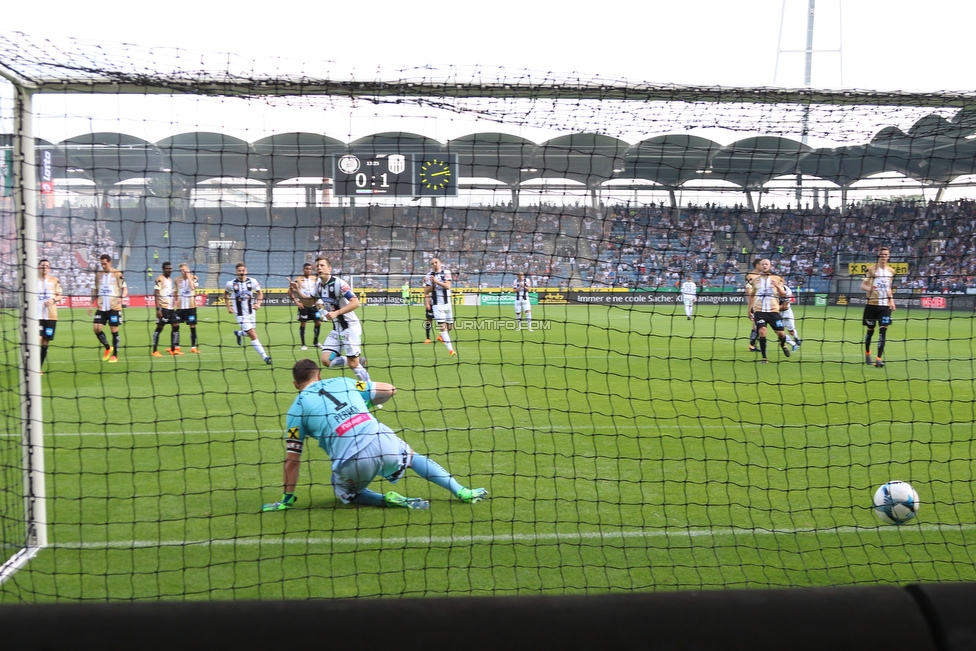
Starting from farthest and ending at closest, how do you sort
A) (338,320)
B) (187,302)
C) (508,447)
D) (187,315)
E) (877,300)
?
1. (187,315)
2. (187,302)
3. (877,300)
4. (338,320)
5. (508,447)

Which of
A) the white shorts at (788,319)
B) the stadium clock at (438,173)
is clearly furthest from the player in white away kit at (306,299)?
the white shorts at (788,319)

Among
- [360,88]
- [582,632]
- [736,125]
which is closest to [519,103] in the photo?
[360,88]

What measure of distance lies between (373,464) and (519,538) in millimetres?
1068

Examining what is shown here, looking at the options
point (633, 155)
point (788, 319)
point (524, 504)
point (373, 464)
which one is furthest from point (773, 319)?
point (373, 464)

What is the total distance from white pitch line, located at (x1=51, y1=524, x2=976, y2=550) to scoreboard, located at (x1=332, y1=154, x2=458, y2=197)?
2192 millimetres

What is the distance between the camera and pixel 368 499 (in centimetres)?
556

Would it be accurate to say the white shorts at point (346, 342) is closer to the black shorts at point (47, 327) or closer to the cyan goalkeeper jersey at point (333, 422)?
the black shorts at point (47, 327)

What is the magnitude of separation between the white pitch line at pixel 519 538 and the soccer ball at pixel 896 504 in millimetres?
97

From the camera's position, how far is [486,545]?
4848 mm

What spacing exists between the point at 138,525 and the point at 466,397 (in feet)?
20.1

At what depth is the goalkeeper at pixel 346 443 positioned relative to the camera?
5.23 m

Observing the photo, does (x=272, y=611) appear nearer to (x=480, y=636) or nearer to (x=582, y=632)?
(x=480, y=636)

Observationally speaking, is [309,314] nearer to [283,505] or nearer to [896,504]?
[283,505]

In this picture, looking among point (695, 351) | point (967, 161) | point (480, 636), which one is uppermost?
point (967, 161)
